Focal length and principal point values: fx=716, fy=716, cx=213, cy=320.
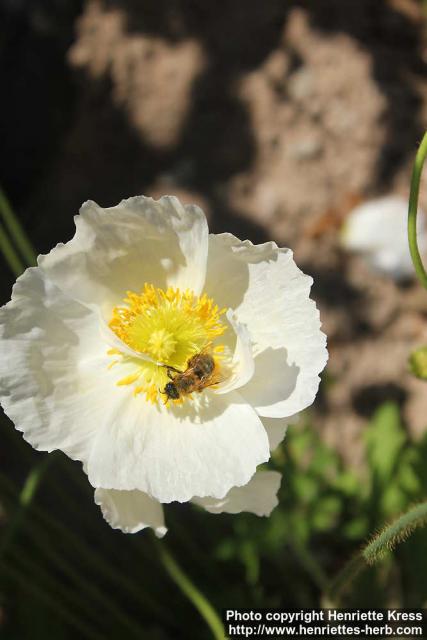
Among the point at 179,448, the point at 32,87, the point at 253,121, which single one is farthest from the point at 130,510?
the point at 32,87

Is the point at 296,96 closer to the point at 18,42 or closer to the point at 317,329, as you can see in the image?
the point at 18,42

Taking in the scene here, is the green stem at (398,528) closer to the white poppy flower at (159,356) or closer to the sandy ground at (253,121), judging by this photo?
the white poppy flower at (159,356)

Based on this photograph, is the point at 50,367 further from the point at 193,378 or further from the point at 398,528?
the point at 398,528

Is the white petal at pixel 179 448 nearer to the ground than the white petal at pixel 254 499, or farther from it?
farther from it

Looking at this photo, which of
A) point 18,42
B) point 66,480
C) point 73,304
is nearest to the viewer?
point 73,304

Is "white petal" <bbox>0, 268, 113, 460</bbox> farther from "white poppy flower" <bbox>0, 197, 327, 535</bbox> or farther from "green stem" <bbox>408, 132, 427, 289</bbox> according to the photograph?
"green stem" <bbox>408, 132, 427, 289</bbox>

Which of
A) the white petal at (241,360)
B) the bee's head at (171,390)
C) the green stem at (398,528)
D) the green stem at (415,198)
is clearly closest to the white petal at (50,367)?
the bee's head at (171,390)

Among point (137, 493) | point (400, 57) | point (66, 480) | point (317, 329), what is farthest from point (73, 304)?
point (400, 57)
